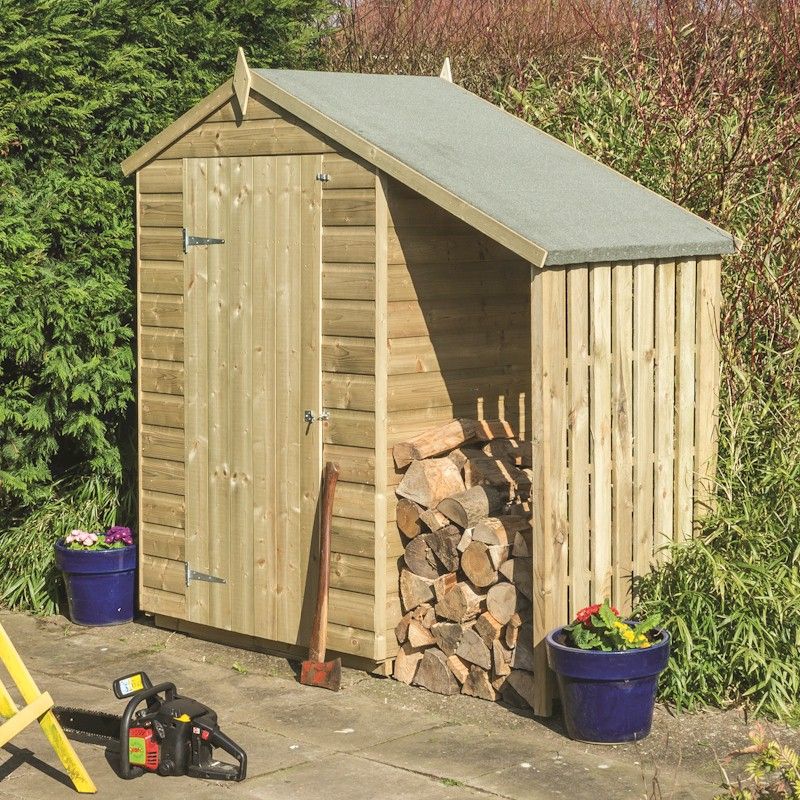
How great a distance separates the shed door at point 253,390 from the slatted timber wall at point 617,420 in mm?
1334

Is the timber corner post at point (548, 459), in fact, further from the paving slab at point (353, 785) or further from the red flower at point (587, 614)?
the paving slab at point (353, 785)

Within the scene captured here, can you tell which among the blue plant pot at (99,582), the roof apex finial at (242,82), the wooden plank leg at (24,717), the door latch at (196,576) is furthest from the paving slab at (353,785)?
the roof apex finial at (242,82)

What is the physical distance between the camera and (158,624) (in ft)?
25.5

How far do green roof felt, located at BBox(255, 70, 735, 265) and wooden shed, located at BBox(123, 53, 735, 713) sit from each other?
0.7 inches

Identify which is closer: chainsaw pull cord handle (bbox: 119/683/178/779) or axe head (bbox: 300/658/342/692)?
chainsaw pull cord handle (bbox: 119/683/178/779)

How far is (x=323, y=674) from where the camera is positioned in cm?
657

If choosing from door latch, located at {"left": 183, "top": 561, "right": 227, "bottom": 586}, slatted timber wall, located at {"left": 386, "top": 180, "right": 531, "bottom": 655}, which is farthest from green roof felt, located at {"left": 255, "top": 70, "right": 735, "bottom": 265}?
door latch, located at {"left": 183, "top": 561, "right": 227, "bottom": 586}

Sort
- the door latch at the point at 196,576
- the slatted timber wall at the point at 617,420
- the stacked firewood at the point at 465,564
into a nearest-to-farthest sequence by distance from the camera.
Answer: the slatted timber wall at the point at 617,420 → the stacked firewood at the point at 465,564 → the door latch at the point at 196,576

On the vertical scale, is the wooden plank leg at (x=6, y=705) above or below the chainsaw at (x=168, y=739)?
above

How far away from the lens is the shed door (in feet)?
22.1

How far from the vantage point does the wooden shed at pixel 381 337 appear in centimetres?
606

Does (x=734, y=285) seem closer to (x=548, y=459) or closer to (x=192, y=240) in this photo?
(x=548, y=459)

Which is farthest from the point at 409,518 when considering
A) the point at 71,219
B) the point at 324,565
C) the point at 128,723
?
the point at 71,219

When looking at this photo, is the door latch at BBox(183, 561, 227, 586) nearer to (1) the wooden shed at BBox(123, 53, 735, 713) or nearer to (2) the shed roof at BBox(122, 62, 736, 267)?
(1) the wooden shed at BBox(123, 53, 735, 713)
